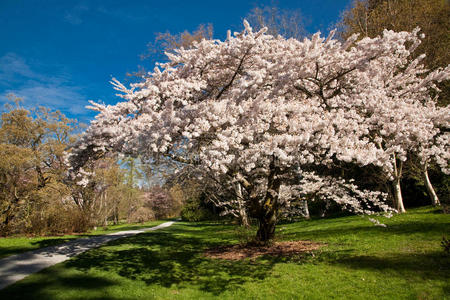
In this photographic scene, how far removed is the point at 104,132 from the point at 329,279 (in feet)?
22.1

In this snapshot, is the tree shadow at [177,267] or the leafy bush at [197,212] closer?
the tree shadow at [177,267]

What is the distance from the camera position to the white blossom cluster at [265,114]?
586cm

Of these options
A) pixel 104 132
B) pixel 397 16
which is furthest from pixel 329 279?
pixel 397 16

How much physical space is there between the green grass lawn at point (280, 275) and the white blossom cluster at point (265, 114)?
161 cm

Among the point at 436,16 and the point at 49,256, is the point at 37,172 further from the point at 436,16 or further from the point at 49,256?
the point at 436,16

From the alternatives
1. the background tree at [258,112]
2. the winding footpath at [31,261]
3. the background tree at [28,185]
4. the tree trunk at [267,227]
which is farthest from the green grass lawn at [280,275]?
the background tree at [28,185]

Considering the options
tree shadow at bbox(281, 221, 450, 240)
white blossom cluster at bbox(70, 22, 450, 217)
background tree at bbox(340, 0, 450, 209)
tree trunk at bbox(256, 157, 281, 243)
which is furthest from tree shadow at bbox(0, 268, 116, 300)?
background tree at bbox(340, 0, 450, 209)

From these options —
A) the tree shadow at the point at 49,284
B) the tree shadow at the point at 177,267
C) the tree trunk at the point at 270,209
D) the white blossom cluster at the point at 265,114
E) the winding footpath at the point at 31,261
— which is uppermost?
the white blossom cluster at the point at 265,114

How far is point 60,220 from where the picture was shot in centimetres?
1458

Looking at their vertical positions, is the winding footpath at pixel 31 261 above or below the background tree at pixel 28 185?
below

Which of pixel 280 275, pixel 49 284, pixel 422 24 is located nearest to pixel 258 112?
pixel 280 275

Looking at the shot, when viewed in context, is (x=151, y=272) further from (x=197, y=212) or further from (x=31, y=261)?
(x=197, y=212)

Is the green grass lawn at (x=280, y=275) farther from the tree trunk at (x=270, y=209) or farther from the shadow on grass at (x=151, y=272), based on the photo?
the tree trunk at (x=270, y=209)

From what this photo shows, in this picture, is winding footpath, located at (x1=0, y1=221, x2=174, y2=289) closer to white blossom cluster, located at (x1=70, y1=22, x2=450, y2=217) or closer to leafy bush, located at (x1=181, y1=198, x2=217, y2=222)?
white blossom cluster, located at (x1=70, y1=22, x2=450, y2=217)
